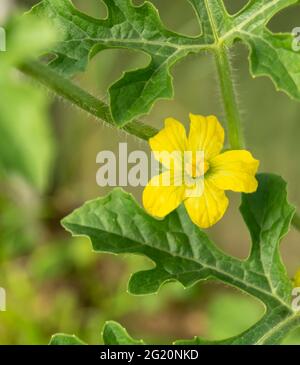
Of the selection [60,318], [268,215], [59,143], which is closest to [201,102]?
[59,143]

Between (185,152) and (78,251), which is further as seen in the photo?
(78,251)

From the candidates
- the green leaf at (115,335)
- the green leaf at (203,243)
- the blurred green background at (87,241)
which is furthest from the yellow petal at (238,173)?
the blurred green background at (87,241)

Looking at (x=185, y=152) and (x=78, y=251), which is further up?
(x=78, y=251)

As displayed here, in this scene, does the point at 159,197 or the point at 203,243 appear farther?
the point at 203,243

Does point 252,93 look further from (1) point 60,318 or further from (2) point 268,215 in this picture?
(2) point 268,215

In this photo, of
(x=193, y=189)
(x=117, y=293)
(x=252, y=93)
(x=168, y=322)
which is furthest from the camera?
(x=168, y=322)

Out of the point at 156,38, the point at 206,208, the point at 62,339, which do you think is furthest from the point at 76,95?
the point at 62,339

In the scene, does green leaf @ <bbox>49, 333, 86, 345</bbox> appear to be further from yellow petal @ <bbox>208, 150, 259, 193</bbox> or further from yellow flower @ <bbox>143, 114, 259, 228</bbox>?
yellow petal @ <bbox>208, 150, 259, 193</bbox>

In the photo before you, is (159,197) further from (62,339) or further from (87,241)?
(87,241)
